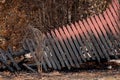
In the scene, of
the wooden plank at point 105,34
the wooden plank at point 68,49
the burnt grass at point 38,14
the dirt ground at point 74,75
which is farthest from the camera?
the burnt grass at point 38,14

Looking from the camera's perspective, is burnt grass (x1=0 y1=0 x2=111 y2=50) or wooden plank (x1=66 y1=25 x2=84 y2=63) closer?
wooden plank (x1=66 y1=25 x2=84 y2=63)

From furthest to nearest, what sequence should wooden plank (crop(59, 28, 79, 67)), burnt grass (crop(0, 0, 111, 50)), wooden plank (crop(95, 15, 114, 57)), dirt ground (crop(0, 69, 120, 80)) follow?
burnt grass (crop(0, 0, 111, 50))
wooden plank (crop(59, 28, 79, 67))
wooden plank (crop(95, 15, 114, 57))
dirt ground (crop(0, 69, 120, 80))

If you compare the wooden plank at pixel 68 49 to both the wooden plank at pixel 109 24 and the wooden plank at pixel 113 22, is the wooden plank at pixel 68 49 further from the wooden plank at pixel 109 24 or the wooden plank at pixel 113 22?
the wooden plank at pixel 113 22

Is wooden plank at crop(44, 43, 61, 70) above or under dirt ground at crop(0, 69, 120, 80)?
above

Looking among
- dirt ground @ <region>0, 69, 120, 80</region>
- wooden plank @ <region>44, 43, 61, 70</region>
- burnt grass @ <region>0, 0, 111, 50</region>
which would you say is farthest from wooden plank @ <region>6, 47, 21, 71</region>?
burnt grass @ <region>0, 0, 111, 50</region>

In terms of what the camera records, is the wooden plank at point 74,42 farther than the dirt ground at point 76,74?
Yes

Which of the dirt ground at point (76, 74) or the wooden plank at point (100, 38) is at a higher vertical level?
the wooden plank at point (100, 38)

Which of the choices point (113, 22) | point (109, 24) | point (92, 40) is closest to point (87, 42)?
point (92, 40)

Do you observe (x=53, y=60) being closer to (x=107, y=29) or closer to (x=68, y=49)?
(x=68, y=49)

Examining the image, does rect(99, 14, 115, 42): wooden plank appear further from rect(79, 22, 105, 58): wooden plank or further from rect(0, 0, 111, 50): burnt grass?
rect(0, 0, 111, 50): burnt grass

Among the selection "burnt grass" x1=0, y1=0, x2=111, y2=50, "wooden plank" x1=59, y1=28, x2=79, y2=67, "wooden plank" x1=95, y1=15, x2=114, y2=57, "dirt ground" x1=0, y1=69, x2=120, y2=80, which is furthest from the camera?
"burnt grass" x1=0, y1=0, x2=111, y2=50

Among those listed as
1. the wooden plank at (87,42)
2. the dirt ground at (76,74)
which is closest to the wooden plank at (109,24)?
the wooden plank at (87,42)

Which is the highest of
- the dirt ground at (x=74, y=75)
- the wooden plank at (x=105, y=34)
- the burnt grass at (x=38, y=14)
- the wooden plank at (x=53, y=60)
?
the burnt grass at (x=38, y=14)

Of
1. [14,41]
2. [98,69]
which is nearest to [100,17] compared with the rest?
[98,69]
